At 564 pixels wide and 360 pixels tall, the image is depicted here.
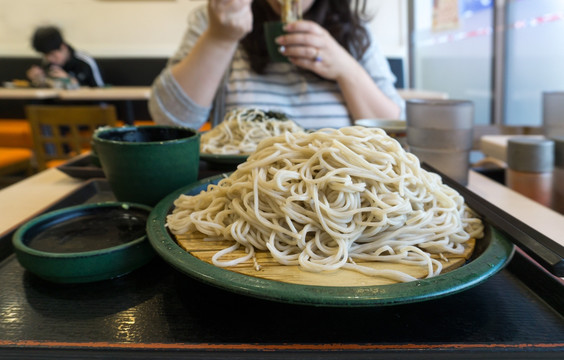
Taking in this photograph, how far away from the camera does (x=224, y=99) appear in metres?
1.86

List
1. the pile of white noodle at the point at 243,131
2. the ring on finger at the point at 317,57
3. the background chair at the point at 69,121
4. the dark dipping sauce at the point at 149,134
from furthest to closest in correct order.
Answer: the background chair at the point at 69,121, the ring on finger at the point at 317,57, the pile of white noodle at the point at 243,131, the dark dipping sauce at the point at 149,134

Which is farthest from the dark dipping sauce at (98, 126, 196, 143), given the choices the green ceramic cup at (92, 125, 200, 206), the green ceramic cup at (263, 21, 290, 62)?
the green ceramic cup at (263, 21, 290, 62)

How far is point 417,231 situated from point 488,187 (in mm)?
573

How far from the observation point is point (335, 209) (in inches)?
23.4

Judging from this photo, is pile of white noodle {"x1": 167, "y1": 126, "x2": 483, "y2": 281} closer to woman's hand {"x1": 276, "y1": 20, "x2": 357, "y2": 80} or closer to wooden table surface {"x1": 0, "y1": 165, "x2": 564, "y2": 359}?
wooden table surface {"x1": 0, "y1": 165, "x2": 564, "y2": 359}

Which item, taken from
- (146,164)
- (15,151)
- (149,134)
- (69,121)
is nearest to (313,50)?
(149,134)

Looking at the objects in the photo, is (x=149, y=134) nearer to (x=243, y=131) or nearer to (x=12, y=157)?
(x=243, y=131)

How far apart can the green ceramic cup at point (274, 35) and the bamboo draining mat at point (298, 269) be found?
98 centimetres

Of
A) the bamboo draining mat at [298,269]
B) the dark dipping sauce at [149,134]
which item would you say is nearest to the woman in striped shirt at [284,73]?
the dark dipping sauce at [149,134]

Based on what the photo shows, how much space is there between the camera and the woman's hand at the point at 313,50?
145 cm

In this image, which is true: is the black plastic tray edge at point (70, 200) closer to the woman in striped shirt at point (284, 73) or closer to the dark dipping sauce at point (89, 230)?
the dark dipping sauce at point (89, 230)

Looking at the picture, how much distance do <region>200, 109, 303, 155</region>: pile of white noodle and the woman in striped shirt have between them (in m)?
0.32

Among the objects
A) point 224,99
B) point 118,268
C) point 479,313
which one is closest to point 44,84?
point 224,99

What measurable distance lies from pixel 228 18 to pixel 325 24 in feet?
1.71
